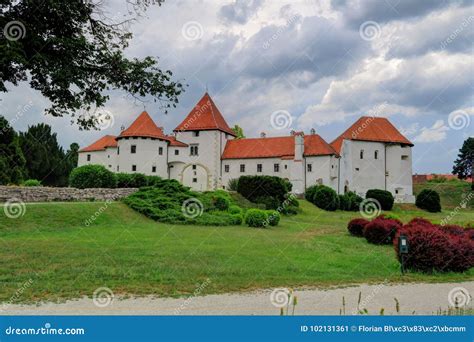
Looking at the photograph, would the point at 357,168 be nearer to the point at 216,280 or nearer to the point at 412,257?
the point at 412,257

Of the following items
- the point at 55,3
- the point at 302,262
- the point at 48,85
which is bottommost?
the point at 302,262

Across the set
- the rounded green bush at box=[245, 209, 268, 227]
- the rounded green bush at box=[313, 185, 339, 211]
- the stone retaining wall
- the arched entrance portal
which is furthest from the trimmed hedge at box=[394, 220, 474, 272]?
the arched entrance portal

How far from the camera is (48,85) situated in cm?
864

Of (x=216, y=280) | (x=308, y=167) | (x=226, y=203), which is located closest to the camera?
(x=216, y=280)

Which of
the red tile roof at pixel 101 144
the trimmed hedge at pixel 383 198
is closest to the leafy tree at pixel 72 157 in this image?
the red tile roof at pixel 101 144

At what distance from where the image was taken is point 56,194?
2669 centimetres

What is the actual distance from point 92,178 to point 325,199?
63.6 feet

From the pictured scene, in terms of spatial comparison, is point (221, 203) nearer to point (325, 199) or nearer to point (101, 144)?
point (325, 199)

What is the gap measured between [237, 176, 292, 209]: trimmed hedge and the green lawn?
13.3 m

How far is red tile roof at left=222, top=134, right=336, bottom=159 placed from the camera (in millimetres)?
47425

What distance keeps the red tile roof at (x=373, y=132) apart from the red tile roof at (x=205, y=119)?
1303 centimetres

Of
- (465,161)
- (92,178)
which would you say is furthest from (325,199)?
(465,161)

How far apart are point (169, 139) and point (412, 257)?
37.5m

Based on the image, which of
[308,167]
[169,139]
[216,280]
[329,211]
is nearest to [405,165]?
[308,167]
